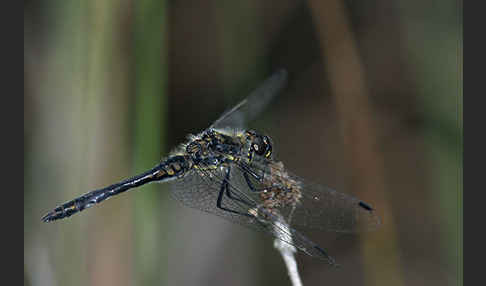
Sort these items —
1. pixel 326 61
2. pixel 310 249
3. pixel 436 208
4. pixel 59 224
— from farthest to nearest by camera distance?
pixel 326 61 < pixel 436 208 < pixel 59 224 < pixel 310 249

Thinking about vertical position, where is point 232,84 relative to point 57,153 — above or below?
above

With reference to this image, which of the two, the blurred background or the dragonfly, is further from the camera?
the blurred background

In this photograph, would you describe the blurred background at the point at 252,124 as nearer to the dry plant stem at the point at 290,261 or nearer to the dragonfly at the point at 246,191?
the dragonfly at the point at 246,191

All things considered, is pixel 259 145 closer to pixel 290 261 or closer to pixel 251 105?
pixel 251 105

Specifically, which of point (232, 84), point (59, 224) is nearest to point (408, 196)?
point (232, 84)

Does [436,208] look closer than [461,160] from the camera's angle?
No

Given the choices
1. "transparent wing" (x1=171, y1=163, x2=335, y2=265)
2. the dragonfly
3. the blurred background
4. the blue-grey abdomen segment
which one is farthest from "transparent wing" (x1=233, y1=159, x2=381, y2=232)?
the blurred background

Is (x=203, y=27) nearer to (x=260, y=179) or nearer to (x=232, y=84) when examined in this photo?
(x=232, y=84)

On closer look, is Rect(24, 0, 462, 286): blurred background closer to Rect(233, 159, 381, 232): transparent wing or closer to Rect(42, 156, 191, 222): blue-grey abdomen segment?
Rect(42, 156, 191, 222): blue-grey abdomen segment
